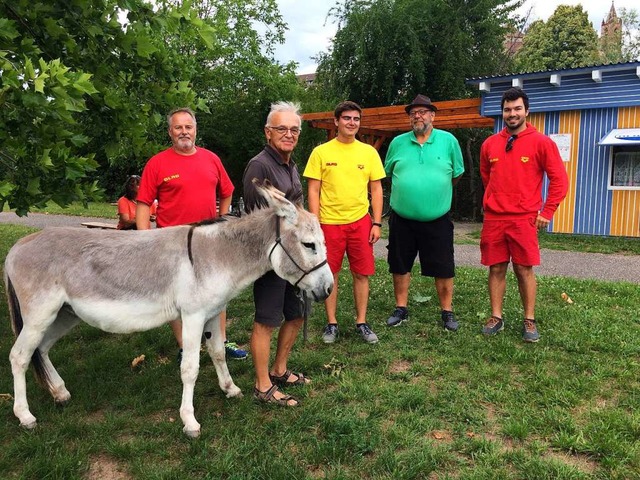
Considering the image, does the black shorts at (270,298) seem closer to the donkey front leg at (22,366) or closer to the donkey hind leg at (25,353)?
the donkey hind leg at (25,353)

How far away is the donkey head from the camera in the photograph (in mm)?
3393

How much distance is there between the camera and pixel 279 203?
3336mm

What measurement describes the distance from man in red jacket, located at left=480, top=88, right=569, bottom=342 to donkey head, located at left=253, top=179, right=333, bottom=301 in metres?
2.58

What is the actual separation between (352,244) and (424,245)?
915 millimetres

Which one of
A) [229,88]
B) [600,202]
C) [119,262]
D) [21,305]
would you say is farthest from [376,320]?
[229,88]

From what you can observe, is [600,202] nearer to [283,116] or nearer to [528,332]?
[528,332]

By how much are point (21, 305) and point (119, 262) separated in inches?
31.1

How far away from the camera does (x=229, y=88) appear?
25703mm

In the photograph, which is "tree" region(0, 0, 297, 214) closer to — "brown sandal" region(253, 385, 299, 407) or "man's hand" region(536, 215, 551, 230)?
"brown sandal" region(253, 385, 299, 407)

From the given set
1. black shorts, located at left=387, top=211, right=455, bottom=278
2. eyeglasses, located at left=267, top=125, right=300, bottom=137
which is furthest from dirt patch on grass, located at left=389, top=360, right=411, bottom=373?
eyeglasses, located at left=267, top=125, right=300, bottom=137

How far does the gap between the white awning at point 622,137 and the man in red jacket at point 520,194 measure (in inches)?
347

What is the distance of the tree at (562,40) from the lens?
3566 cm

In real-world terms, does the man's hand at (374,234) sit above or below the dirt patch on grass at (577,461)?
above

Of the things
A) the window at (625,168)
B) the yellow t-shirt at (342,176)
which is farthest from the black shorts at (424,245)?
the window at (625,168)
